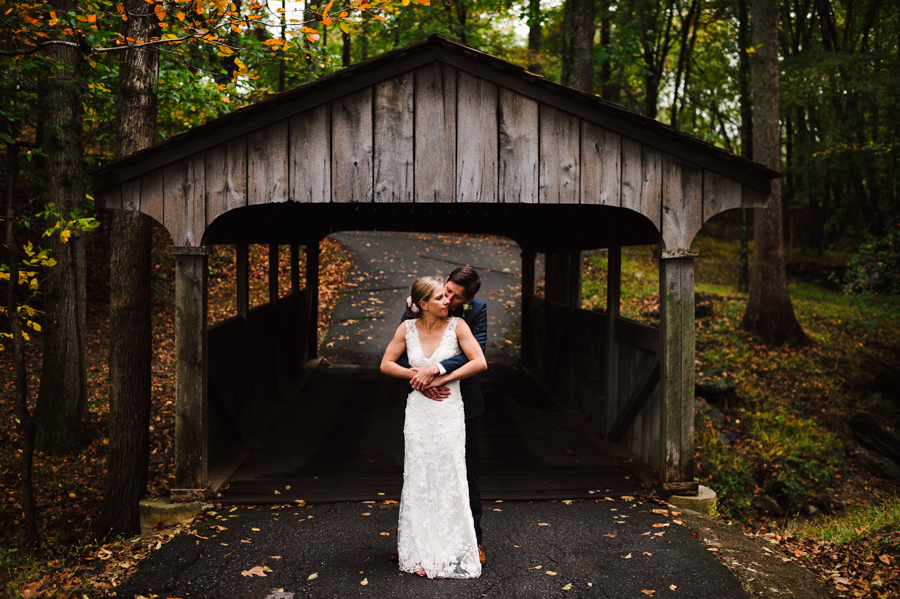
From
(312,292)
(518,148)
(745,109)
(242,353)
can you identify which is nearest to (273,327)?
(242,353)

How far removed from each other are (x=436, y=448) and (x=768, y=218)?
11.1m

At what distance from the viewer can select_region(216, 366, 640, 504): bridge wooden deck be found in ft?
19.5

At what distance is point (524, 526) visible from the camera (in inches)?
201

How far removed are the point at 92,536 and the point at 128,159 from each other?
3.93 meters

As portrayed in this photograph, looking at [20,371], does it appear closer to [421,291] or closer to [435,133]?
[421,291]

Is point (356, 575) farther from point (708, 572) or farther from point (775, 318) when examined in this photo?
point (775, 318)

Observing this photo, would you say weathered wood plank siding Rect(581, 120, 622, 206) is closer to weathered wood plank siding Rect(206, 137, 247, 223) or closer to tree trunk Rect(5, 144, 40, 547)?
weathered wood plank siding Rect(206, 137, 247, 223)

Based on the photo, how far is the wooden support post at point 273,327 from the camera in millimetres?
9227

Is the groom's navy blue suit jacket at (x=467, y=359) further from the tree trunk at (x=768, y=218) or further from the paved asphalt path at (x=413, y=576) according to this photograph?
the tree trunk at (x=768, y=218)

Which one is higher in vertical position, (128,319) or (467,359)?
(128,319)

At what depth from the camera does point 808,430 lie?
1016 centimetres

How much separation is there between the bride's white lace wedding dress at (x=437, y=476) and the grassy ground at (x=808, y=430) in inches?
113

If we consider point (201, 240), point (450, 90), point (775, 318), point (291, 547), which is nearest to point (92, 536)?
point (291, 547)

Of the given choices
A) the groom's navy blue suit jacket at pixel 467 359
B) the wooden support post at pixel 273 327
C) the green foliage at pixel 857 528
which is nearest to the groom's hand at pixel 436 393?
the groom's navy blue suit jacket at pixel 467 359
